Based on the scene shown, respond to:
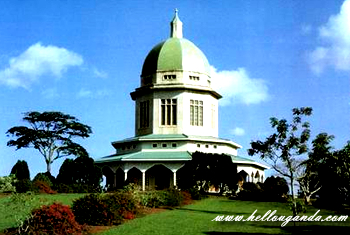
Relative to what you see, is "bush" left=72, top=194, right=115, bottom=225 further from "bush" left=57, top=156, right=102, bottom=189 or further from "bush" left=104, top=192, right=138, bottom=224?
"bush" left=57, top=156, right=102, bottom=189

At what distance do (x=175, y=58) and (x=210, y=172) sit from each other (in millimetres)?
20049

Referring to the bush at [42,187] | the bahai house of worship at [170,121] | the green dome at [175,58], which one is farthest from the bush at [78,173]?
the green dome at [175,58]

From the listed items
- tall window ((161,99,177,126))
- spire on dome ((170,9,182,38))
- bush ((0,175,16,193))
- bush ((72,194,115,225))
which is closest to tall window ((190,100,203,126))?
tall window ((161,99,177,126))

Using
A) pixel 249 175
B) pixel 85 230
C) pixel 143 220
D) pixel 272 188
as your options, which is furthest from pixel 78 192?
pixel 85 230

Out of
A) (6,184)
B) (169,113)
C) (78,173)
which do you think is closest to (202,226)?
(6,184)

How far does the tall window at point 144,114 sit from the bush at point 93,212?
4174 centimetres

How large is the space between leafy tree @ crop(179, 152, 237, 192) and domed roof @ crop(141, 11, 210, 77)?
57.4 ft

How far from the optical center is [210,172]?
166ft

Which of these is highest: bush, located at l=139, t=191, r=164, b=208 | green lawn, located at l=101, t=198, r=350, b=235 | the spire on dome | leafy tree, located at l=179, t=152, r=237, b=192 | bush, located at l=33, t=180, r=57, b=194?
the spire on dome

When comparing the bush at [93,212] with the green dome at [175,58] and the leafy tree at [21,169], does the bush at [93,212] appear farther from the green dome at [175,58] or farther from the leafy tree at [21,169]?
the green dome at [175,58]

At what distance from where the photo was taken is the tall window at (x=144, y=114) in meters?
66.6

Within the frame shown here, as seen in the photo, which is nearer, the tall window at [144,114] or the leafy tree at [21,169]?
the leafy tree at [21,169]

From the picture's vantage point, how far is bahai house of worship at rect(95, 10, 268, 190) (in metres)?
61.1

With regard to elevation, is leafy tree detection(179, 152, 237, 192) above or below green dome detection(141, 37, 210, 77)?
below
